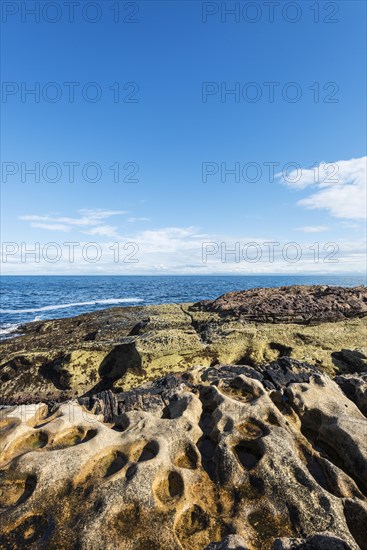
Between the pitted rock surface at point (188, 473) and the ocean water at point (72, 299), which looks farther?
the ocean water at point (72, 299)

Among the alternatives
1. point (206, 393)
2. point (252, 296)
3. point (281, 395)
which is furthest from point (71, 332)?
point (281, 395)

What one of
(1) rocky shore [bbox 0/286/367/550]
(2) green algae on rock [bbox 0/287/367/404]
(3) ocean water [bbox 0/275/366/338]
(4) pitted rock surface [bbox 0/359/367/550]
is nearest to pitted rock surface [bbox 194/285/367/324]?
(2) green algae on rock [bbox 0/287/367/404]

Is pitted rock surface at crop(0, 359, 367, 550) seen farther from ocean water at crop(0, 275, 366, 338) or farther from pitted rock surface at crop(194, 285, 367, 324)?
ocean water at crop(0, 275, 366, 338)

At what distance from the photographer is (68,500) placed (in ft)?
15.8

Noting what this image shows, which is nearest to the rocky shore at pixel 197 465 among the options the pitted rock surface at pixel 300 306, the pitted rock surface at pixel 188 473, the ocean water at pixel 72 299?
the pitted rock surface at pixel 188 473

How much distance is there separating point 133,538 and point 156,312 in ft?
60.4

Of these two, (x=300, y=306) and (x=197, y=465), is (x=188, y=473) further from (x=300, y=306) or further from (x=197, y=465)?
(x=300, y=306)

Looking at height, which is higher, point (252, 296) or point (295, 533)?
point (252, 296)

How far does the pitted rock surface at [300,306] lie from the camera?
1633cm

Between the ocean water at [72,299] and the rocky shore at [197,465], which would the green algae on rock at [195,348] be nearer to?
the rocky shore at [197,465]

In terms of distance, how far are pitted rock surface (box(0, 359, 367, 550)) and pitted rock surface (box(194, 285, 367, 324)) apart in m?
8.64

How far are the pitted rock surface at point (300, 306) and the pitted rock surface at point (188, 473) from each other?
864 centimetres

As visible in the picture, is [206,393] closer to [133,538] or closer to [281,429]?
[281,429]

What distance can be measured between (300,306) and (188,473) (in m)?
13.6
